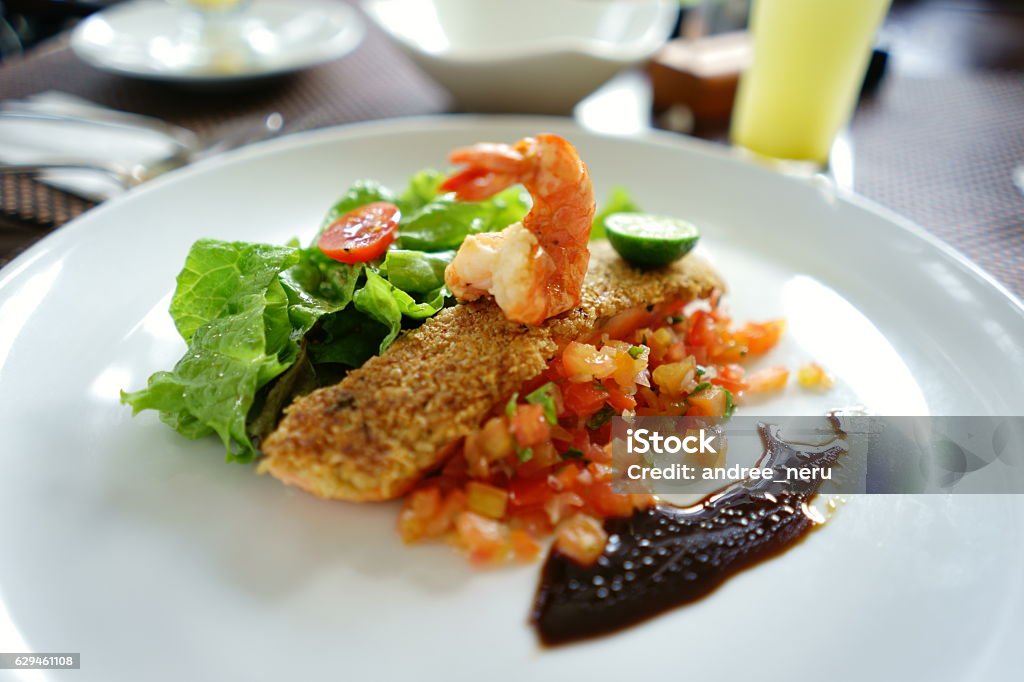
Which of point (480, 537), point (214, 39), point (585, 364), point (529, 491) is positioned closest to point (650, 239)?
point (585, 364)

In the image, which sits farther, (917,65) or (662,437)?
(917,65)

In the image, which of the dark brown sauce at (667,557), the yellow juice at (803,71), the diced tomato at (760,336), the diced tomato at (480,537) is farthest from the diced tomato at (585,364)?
the yellow juice at (803,71)

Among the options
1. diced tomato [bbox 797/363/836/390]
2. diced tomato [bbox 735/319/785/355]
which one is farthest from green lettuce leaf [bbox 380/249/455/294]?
diced tomato [bbox 797/363/836/390]

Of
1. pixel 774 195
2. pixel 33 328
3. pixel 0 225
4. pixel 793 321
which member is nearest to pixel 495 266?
pixel 793 321

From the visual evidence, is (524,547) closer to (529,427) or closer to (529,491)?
(529,491)

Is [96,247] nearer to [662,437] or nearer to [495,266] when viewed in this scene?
[495,266]
